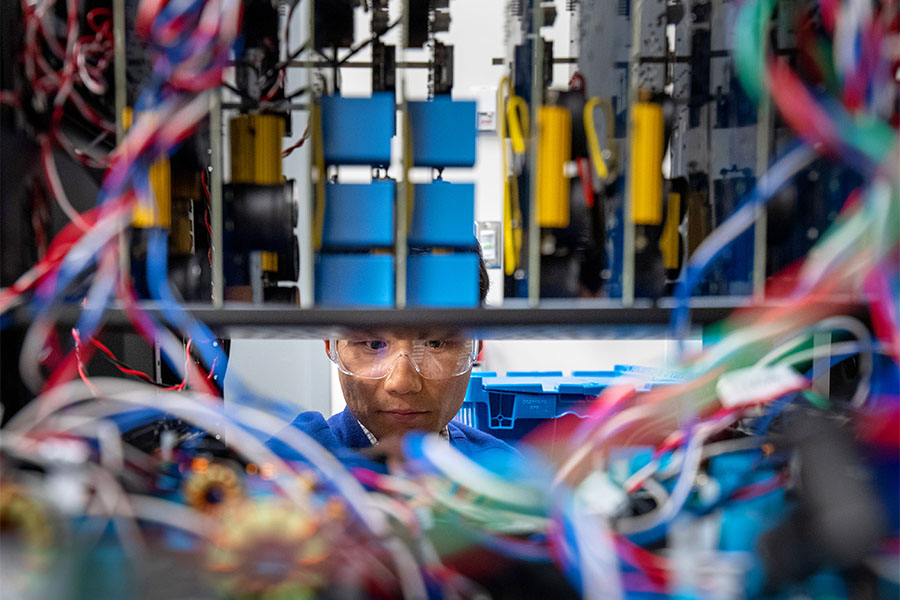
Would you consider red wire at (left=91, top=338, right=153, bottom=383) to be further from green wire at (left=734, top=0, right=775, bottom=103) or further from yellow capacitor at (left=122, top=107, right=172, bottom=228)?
green wire at (left=734, top=0, right=775, bottom=103)

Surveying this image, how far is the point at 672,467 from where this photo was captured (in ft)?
1.84

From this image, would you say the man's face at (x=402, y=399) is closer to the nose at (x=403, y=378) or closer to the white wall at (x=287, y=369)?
the nose at (x=403, y=378)

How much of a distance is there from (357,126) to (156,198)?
0.24 meters

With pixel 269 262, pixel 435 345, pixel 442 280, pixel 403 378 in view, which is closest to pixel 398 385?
pixel 403 378

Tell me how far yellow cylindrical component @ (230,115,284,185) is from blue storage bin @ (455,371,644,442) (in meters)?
1.27

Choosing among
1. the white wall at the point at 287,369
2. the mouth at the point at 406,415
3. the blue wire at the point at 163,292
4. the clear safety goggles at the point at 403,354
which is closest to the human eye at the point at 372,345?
the clear safety goggles at the point at 403,354

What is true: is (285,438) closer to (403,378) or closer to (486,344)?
(403,378)

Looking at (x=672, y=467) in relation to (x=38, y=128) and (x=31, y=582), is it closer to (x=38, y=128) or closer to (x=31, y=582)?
(x=31, y=582)

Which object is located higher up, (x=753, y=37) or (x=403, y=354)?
(x=753, y=37)

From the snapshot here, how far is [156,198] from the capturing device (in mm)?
621

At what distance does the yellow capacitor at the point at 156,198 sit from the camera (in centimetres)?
61

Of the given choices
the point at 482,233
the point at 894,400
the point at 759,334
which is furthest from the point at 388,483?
the point at 482,233

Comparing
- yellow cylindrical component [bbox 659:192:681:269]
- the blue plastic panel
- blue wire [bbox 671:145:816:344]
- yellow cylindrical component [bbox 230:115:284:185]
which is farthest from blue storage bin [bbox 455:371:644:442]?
yellow cylindrical component [bbox 230:115:284:185]

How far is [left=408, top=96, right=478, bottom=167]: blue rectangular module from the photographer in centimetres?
67
